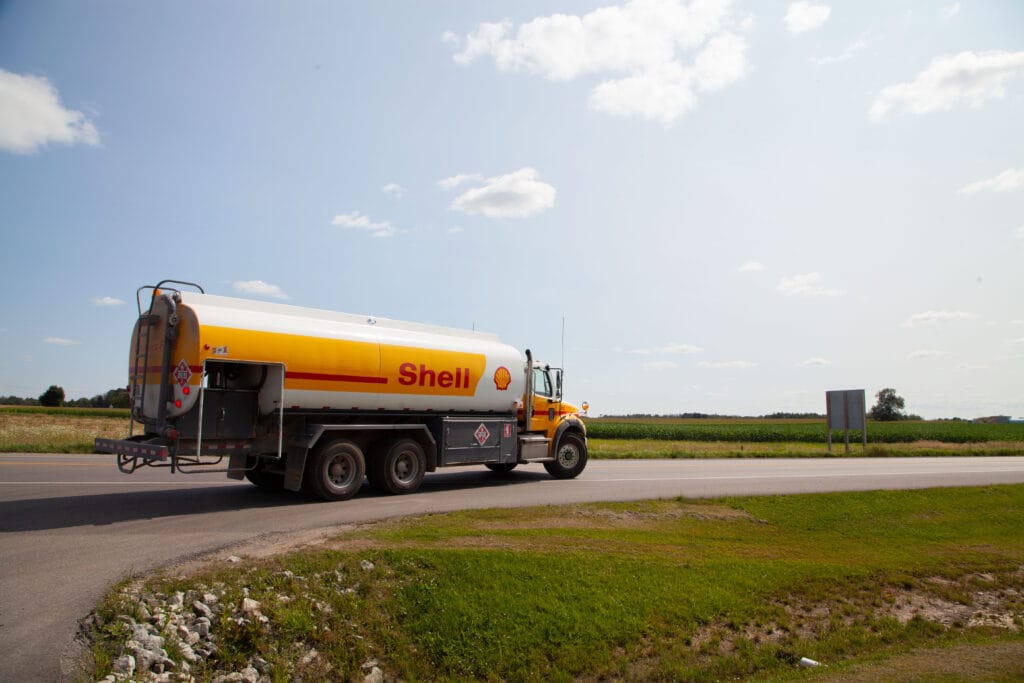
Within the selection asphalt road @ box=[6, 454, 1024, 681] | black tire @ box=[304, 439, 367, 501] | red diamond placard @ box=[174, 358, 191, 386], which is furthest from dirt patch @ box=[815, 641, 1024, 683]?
red diamond placard @ box=[174, 358, 191, 386]

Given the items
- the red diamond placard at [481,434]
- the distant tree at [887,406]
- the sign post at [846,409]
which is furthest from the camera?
the distant tree at [887,406]

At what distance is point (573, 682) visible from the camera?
21.4 feet

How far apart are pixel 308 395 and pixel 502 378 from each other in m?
4.82

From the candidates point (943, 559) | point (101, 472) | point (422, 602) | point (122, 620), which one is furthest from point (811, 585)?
point (101, 472)

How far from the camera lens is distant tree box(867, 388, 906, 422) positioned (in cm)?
11894

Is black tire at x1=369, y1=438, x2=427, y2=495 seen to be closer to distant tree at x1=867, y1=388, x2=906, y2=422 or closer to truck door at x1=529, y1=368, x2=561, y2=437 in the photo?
truck door at x1=529, y1=368, x2=561, y2=437

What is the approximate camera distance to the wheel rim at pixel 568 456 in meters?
17.2

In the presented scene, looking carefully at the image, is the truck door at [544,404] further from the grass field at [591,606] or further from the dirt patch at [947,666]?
the dirt patch at [947,666]

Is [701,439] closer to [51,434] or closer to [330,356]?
[51,434]

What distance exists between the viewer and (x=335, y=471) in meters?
12.5

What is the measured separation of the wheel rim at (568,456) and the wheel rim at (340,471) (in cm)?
604

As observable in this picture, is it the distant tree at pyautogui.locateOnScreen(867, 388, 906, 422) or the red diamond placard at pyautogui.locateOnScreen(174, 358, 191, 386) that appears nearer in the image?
the red diamond placard at pyautogui.locateOnScreen(174, 358, 191, 386)

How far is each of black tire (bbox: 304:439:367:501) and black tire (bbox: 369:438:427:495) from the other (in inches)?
13.0

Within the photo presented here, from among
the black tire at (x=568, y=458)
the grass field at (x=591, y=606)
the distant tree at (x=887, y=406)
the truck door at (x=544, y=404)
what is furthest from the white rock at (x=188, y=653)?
the distant tree at (x=887, y=406)
